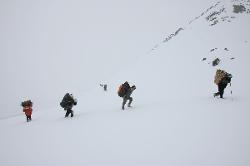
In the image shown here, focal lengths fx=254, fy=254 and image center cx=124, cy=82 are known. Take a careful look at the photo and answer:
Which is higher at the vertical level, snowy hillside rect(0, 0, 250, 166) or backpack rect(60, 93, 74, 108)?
backpack rect(60, 93, 74, 108)

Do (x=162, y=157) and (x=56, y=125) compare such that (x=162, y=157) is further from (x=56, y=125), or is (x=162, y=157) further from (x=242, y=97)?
(x=242, y=97)

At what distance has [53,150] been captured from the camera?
12.2 meters

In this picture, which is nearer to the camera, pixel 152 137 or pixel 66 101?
pixel 152 137

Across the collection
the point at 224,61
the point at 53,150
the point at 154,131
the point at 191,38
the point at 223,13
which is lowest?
the point at 53,150

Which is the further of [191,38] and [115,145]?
[191,38]

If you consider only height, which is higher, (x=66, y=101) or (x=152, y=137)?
(x=66, y=101)

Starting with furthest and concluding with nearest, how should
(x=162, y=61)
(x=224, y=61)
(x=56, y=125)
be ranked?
(x=162, y=61) < (x=224, y=61) < (x=56, y=125)

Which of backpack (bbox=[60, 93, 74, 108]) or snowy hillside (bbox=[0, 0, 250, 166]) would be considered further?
backpack (bbox=[60, 93, 74, 108])

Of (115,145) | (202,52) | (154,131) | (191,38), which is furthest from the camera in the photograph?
(191,38)

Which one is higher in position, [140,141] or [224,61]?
[224,61]

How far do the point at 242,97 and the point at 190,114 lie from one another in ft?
17.6

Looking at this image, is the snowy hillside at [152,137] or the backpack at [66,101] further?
the backpack at [66,101]

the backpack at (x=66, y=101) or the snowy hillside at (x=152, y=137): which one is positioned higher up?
the backpack at (x=66, y=101)

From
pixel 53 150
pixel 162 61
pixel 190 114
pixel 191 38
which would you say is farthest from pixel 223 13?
pixel 53 150
